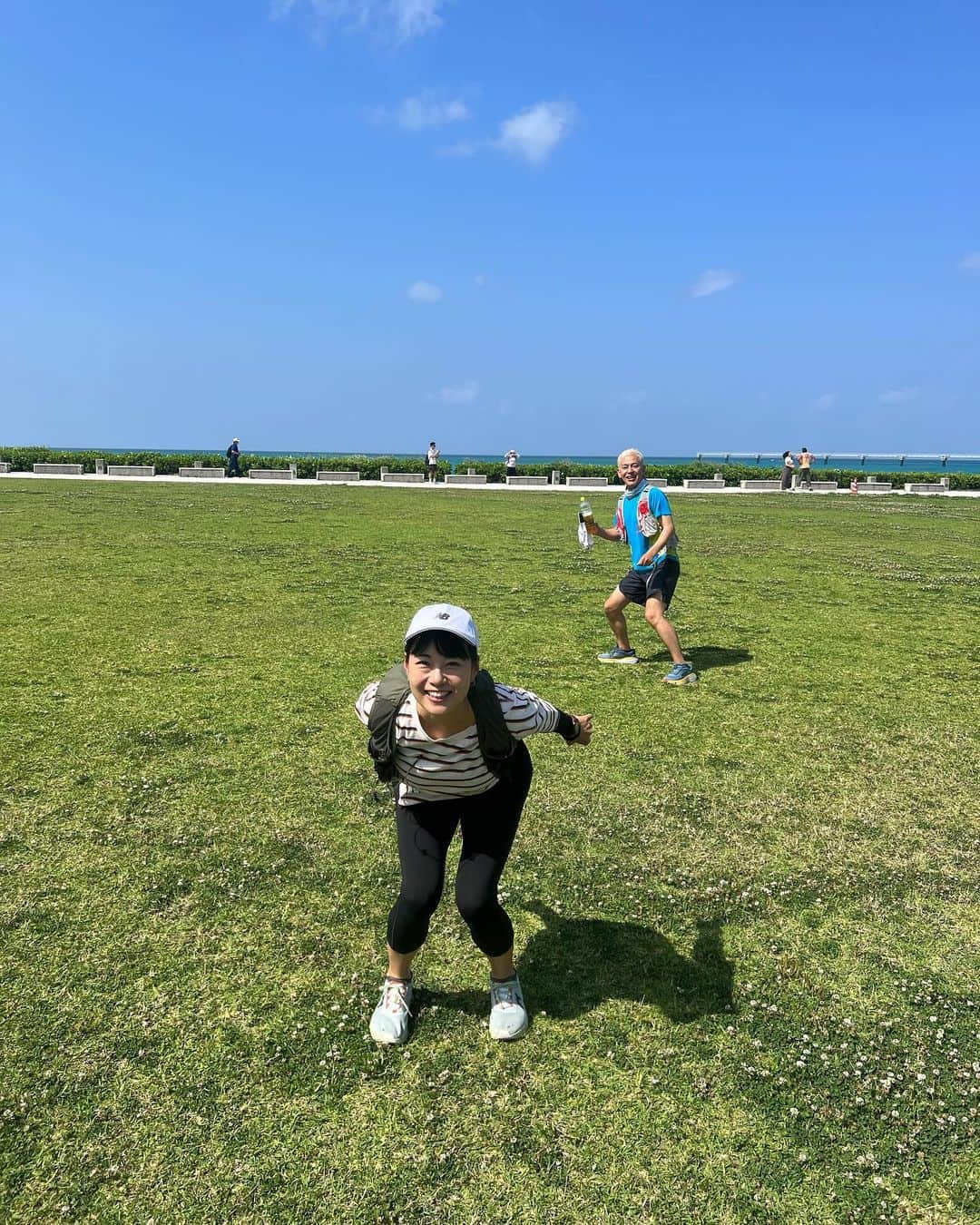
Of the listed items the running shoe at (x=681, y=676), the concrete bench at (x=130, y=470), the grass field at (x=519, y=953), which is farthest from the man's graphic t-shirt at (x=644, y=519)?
the concrete bench at (x=130, y=470)

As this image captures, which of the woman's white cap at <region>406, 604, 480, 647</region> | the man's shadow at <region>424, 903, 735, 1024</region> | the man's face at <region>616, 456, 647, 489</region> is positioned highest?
the man's face at <region>616, 456, 647, 489</region>

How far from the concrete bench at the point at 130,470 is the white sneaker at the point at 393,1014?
40.7 meters

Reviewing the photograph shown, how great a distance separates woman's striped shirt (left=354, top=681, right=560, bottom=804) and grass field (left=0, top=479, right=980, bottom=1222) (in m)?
0.98

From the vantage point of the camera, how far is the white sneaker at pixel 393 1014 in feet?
10.3

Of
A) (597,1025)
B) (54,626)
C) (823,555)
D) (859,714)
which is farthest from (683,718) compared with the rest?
(823,555)

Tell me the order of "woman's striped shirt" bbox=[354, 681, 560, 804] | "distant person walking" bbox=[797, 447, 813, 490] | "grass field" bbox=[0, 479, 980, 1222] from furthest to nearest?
"distant person walking" bbox=[797, 447, 813, 490] < "woman's striped shirt" bbox=[354, 681, 560, 804] < "grass field" bbox=[0, 479, 980, 1222]

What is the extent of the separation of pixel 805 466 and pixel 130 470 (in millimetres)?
32102

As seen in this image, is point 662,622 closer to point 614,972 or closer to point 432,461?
point 614,972

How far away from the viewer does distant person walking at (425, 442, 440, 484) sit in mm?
37156

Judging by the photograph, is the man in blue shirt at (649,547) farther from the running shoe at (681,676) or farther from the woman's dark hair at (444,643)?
the woman's dark hair at (444,643)

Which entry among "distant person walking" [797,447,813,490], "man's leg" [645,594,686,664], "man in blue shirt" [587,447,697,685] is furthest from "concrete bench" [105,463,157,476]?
"man's leg" [645,594,686,664]

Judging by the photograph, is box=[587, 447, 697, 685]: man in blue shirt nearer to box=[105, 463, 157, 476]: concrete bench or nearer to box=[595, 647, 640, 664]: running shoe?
box=[595, 647, 640, 664]: running shoe

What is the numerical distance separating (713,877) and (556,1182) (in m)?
2.07

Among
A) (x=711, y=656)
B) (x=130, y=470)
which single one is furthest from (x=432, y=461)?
(x=711, y=656)
